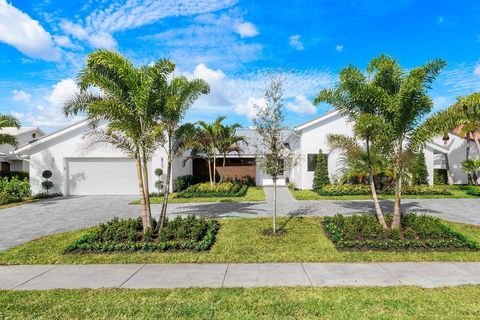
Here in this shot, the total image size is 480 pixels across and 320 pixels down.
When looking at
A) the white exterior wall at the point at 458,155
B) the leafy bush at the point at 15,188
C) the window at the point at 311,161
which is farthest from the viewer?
the white exterior wall at the point at 458,155

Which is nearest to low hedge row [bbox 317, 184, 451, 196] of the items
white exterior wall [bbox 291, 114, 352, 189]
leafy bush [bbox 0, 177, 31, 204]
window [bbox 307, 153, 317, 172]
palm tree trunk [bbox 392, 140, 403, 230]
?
white exterior wall [bbox 291, 114, 352, 189]

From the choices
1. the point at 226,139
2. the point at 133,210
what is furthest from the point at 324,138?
the point at 133,210

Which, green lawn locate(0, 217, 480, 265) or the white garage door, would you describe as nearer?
green lawn locate(0, 217, 480, 265)

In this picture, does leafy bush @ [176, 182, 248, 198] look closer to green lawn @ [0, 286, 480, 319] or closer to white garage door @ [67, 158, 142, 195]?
white garage door @ [67, 158, 142, 195]

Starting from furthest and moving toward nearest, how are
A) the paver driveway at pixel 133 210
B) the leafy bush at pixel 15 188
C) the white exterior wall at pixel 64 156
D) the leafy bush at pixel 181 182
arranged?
the leafy bush at pixel 181 182 → the white exterior wall at pixel 64 156 → the leafy bush at pixel 15 188 → the paver driveway at pixel 133 210

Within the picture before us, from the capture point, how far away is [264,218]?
412 inches

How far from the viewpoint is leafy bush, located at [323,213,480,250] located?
7.17 metres

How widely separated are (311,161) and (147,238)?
45.6 ft

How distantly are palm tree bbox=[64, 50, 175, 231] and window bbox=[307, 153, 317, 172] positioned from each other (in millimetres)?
13051

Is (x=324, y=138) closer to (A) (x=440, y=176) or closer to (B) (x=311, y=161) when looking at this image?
(B) (x=311, y=161)

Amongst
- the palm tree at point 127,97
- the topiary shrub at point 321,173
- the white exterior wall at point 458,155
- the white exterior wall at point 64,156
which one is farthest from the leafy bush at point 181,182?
the white exterior wall at point 458,155

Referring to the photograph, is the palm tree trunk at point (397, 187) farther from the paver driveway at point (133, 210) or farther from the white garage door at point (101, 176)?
the white garage door at point (101, 176)

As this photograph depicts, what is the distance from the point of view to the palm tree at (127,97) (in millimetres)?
7398

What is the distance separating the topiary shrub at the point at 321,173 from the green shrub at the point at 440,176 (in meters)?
10.3
